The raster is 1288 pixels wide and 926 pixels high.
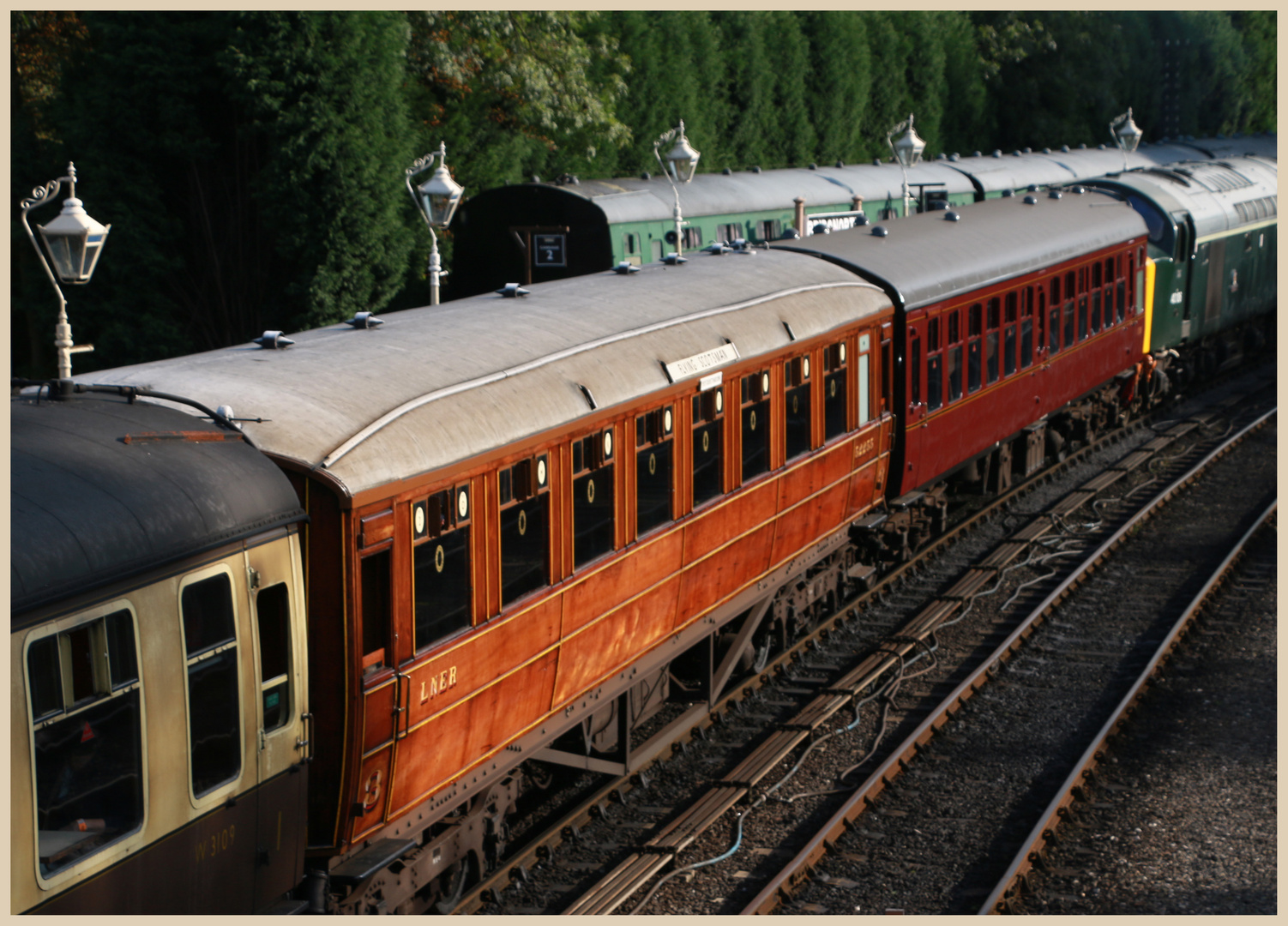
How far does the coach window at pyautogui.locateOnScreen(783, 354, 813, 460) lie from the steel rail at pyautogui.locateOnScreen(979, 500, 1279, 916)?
3.15 m


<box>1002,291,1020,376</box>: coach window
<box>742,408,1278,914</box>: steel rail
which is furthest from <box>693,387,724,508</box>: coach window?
<box>1002,291,1020,376</box>: coach window

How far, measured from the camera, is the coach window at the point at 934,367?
14688 mm

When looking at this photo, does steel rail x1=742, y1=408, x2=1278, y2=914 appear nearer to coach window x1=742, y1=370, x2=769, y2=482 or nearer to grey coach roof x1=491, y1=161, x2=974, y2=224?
coach window x1=742, y1=370, x2=769, y2=482

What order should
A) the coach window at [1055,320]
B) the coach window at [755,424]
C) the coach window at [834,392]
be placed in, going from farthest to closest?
the coach window at [1055,320] → the coach window at [834,392] → the coach window at [755,424]

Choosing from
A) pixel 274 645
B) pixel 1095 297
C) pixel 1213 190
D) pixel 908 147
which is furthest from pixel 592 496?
pixel 1213 190

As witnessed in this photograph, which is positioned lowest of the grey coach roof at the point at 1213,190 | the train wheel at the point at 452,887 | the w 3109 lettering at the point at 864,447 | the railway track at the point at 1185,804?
the railway track at the point at 1185,804

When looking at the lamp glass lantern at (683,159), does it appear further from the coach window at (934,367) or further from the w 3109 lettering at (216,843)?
the w 3109 lettering at (216,843)

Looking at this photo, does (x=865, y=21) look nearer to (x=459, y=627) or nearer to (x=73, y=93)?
(x=73, y=93)

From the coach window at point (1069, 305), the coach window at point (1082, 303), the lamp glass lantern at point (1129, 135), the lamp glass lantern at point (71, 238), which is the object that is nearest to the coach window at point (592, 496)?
the lamp glass lantern at point (71, 238)

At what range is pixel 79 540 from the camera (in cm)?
528

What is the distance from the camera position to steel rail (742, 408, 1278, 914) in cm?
874

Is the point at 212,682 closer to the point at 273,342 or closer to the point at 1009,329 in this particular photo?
the point at 273,342

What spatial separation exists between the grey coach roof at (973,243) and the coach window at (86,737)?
32.3 feet

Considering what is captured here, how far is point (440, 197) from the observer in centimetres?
1355
